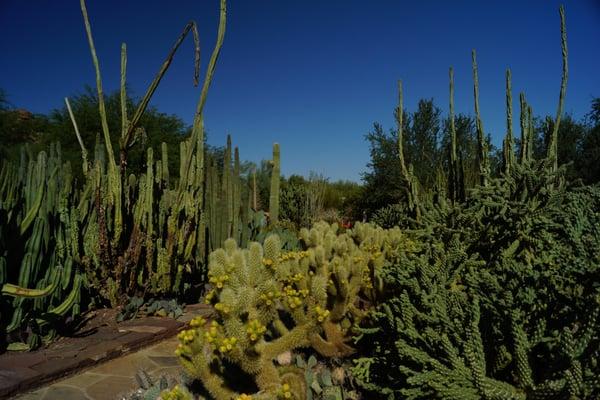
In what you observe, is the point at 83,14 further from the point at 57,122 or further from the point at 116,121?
the point at 57,122

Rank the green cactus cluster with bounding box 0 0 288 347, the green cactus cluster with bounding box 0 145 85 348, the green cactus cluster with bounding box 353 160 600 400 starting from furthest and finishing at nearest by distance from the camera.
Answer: the green cactus cluster with bounding box 0 0 288 347, the green cactus cluster with bounding box 0 145 85 348, the green cactus cluster with bounding box 353 160 600 400

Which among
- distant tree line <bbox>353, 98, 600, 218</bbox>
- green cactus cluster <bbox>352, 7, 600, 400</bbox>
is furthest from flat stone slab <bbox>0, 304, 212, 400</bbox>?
distant tree line <bbox>353, 98, 600, 218</bbox>

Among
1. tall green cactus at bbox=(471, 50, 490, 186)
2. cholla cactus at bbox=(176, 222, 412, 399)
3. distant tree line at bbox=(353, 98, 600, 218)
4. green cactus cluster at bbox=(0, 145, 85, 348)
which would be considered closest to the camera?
cholla cactus at bbox=(176, 222, 412, 399)

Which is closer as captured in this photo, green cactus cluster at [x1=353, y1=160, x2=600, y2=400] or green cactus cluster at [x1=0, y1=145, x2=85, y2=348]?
green cactus cluster at [x1=353, y1=160, x2=600, y2=400]

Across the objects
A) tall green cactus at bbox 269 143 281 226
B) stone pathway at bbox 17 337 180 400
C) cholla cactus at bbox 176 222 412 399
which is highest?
A: tall green cactus at bbox 269 143 281 226

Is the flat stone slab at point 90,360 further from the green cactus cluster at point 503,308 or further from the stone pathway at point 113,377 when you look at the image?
the green cactus cluster at point 503,308

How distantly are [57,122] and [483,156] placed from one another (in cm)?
1867

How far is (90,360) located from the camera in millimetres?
2881

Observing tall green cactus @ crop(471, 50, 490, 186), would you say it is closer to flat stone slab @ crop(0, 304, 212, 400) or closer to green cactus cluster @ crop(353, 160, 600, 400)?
green cactus cluster @ crop(353, 160, 600, 400)

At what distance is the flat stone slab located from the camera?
2.51m

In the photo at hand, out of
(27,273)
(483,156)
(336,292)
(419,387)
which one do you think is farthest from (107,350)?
(483,156)

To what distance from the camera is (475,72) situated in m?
4.68

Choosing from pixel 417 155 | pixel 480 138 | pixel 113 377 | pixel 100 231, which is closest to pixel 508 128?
pixel 480 138

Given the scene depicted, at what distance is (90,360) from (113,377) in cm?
25
